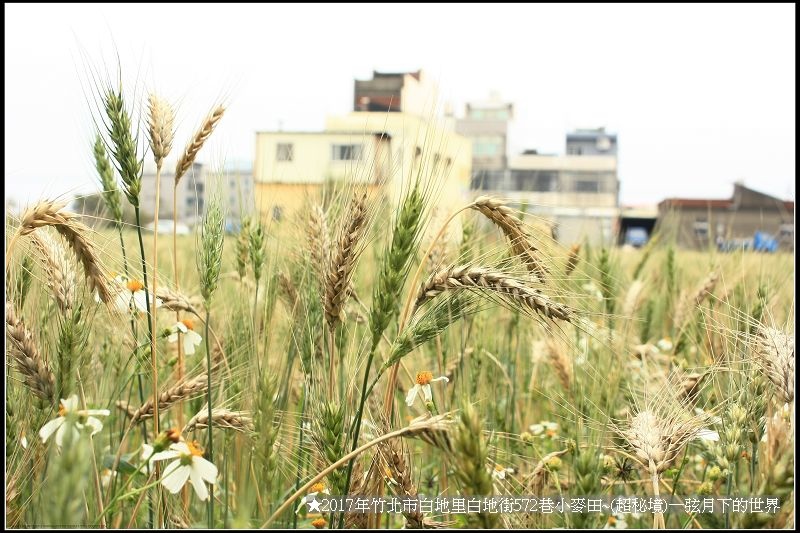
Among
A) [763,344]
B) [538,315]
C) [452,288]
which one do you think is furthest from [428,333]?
[763,344]

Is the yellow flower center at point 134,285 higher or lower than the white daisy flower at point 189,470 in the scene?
higher

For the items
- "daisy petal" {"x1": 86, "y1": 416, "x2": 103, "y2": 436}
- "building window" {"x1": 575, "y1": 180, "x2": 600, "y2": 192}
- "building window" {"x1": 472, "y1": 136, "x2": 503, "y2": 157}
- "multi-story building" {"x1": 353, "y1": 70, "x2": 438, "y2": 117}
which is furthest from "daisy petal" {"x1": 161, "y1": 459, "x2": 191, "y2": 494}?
"building window" {"x1": 575, "y1": 180, "x2": 600, "y2": 192}

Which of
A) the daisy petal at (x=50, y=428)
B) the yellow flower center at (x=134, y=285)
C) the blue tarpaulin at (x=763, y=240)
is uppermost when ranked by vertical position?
the blue tarpaulin at (x=763, y=240)

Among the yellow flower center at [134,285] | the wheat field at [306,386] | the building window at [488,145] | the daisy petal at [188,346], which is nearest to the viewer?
the wheat field at [306,386]

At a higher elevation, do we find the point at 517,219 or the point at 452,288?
the point at 517,219

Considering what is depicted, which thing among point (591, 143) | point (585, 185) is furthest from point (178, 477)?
point (591, 143)

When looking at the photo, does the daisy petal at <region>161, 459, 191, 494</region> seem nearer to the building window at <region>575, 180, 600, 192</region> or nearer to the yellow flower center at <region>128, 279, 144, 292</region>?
the yellow flower center at <region>128, 279, 144, 292</region>

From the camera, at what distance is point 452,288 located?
158 centimetres

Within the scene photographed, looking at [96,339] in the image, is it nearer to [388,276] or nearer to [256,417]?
[256,417]

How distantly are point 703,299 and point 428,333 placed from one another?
237 cm

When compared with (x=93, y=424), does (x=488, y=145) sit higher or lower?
higher

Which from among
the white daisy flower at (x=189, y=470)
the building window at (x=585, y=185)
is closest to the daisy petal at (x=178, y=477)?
the white daisy flower at (x=189, y=470)

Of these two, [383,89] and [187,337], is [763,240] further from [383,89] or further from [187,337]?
[383,89]

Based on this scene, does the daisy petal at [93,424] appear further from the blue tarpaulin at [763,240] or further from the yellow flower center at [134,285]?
the blue tarpaulin at [763,240]
